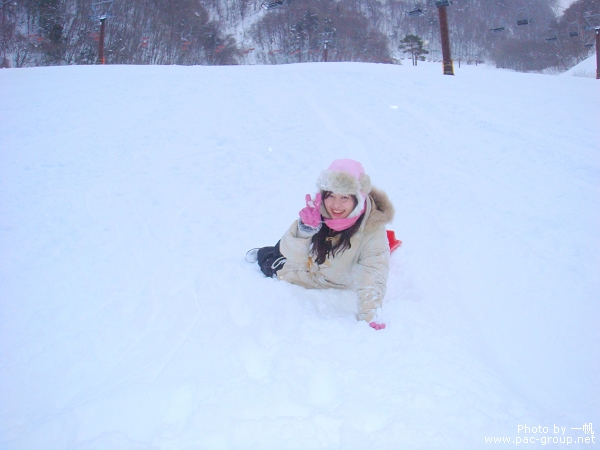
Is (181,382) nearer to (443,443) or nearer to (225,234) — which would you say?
(443,443)

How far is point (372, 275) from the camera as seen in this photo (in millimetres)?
2467

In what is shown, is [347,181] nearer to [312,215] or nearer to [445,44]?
[312,215]

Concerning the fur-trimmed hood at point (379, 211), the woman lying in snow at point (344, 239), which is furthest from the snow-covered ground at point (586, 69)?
the woman lying in snow at point (344, 239)

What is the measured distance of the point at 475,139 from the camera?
5707 mm

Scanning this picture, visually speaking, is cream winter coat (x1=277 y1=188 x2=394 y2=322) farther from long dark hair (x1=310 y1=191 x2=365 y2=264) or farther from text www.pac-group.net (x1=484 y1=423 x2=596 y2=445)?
text www.pac-group.net (x1=484 y1=423 x2=596 y2=445)

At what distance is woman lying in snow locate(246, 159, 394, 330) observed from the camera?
2.38m

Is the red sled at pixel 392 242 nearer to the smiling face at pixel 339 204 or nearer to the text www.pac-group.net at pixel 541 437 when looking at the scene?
the smiling face at pixel 339 204

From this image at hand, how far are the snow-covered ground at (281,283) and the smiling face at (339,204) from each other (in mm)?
651

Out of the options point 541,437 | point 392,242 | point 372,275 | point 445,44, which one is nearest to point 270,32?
point 445,44

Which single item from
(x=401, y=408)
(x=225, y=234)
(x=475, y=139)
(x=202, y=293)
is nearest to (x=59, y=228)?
(x=225, y=234)

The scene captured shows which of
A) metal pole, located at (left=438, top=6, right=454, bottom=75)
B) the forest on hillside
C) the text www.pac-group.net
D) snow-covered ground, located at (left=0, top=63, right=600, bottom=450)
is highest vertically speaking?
the forest on hillside

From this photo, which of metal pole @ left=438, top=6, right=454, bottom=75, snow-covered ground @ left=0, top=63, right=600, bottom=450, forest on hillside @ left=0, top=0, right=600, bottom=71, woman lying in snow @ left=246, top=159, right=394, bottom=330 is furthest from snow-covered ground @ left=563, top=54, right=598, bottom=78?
woman lying in snow @ left=246, top=159, right=394, bottom=330

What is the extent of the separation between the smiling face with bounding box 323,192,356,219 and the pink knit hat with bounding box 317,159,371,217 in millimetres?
34

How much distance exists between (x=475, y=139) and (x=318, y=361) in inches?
190
